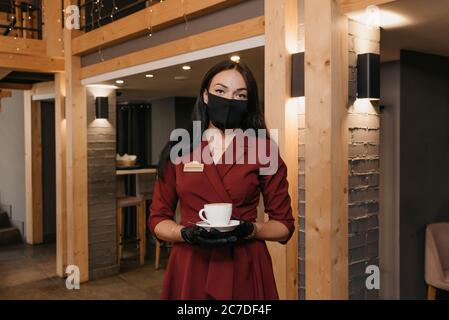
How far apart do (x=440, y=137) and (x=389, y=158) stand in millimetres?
603

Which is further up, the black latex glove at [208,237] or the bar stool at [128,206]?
the black latex glove at [208,237]

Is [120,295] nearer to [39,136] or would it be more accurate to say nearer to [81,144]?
[81,144]

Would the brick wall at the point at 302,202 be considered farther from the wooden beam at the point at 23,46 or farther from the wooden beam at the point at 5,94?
the wooden beam at the point at 5,94

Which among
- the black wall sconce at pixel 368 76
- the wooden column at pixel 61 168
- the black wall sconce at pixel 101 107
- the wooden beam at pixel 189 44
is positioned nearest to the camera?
the black wall sconce at pixel 368 76

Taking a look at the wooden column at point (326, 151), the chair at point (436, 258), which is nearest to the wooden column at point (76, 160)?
the wooden column at point (326, 151)

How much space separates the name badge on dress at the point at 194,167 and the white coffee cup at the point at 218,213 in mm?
107

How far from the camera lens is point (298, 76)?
273cm

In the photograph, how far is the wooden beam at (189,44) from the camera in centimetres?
302

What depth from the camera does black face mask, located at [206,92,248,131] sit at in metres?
1.36

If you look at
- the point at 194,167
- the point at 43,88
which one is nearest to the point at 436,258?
the point at 194,167

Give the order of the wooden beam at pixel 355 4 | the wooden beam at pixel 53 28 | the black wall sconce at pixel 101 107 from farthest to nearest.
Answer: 1. the wooden beam at pixel 53 28
2. the black wall sconce at pixel 101 107
3. the wooden beam at pixel 355 4

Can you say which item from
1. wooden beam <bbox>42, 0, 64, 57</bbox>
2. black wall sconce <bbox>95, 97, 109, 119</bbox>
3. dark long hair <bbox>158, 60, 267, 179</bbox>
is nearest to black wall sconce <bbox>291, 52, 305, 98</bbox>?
dark long hair <bbox>158, 60, 267, 179</bbox>
